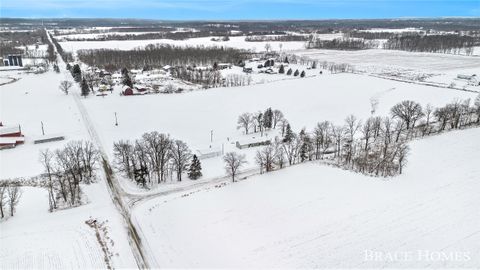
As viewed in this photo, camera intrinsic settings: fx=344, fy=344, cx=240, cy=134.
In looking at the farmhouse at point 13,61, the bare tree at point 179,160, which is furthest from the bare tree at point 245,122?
the farmhouse at point 13,61

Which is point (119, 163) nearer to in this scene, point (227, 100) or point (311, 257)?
point (311, 257)

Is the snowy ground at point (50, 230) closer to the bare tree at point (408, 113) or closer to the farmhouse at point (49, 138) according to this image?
the farmhouse at point (49, 138)

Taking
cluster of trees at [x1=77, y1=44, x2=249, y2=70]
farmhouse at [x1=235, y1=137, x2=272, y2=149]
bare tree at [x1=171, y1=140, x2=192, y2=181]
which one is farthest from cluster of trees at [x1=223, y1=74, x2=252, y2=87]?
bare tree at [x1=171, y1=140, x2=192, y2=181]

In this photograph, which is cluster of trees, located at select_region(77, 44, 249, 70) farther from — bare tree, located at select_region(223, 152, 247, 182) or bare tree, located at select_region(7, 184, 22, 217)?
bare tree, located at select_region(7, 184, 22, 217)

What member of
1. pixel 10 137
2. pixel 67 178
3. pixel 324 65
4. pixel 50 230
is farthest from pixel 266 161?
pixel 324 65

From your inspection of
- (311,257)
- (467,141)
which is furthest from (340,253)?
(467,141)

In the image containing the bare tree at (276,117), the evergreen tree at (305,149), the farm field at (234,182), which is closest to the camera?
the farm field at (234,182)

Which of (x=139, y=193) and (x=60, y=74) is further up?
(x=60, y=74)
